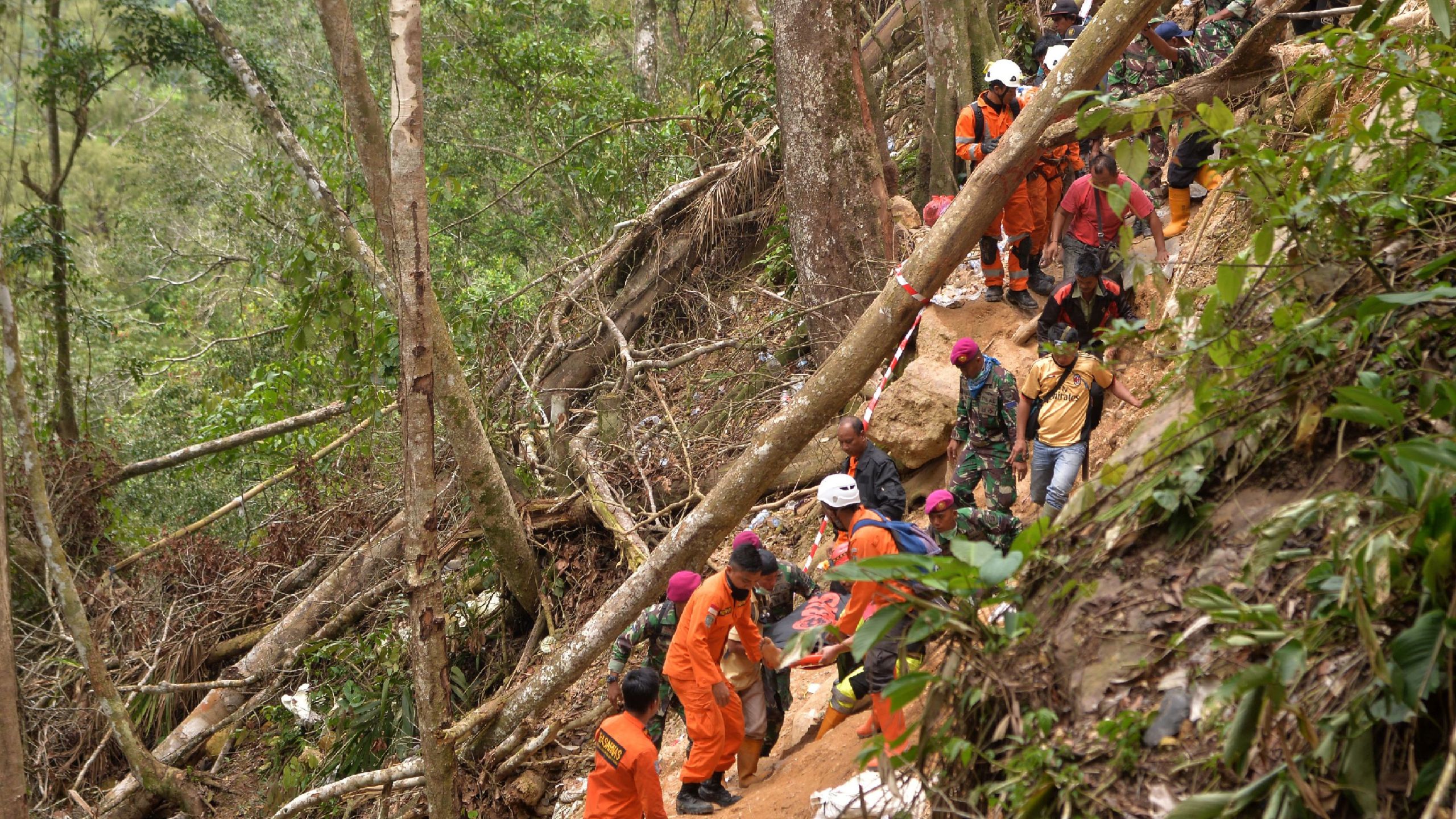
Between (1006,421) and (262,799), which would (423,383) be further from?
(262,799)

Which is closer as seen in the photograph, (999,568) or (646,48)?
(999,568)

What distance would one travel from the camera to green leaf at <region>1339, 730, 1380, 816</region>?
2.13 metres

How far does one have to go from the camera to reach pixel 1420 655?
7.04ft

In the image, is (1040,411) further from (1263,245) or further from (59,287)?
(59,287)

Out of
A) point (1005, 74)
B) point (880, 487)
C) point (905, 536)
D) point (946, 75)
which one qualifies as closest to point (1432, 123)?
point (905, 536)

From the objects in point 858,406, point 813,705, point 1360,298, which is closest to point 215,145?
point 858,406

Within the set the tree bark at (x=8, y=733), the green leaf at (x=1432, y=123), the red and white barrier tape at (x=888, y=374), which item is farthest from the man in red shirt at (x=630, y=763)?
the tree bark at (x=8, y=733)

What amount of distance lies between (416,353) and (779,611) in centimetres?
230

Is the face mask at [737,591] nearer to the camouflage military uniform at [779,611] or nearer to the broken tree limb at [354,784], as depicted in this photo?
the camouflage military uniform at [779,611]

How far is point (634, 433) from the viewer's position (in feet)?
29.6

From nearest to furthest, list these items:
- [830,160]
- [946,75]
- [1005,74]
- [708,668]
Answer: [708,668] < [1005,74] < [830,160] < [946,75]

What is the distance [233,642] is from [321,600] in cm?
118

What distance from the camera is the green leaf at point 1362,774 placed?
2.13 meters

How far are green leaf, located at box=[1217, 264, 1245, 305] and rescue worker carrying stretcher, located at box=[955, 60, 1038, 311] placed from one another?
425cm
